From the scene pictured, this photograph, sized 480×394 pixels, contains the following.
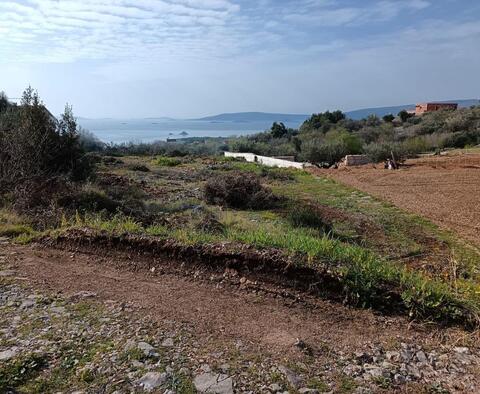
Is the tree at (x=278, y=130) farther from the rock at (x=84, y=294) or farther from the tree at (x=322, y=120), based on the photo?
the rock at (x=84, y=294)

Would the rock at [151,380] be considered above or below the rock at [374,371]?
above

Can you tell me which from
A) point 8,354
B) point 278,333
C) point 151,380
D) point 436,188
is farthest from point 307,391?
point 436,188

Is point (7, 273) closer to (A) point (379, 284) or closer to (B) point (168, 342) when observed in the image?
(B) point (168, 342)

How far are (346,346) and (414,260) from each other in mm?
4123

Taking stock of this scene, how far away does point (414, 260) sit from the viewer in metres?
7.00

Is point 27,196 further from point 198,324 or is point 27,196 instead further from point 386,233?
point 386,233

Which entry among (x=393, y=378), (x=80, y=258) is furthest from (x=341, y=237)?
(x=393, y=378)

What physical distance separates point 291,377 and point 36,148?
9.53 meters

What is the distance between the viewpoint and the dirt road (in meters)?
2.92

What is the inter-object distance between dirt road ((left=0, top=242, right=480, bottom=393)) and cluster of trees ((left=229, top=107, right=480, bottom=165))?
23693 millimetres

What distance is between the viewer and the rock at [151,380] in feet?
9.09

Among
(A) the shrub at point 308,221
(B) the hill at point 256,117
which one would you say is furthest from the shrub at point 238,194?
(B) the hill at point 256,117

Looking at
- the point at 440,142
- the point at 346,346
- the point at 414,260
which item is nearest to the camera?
the point at 346,346

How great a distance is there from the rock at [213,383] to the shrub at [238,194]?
31.2 ft
